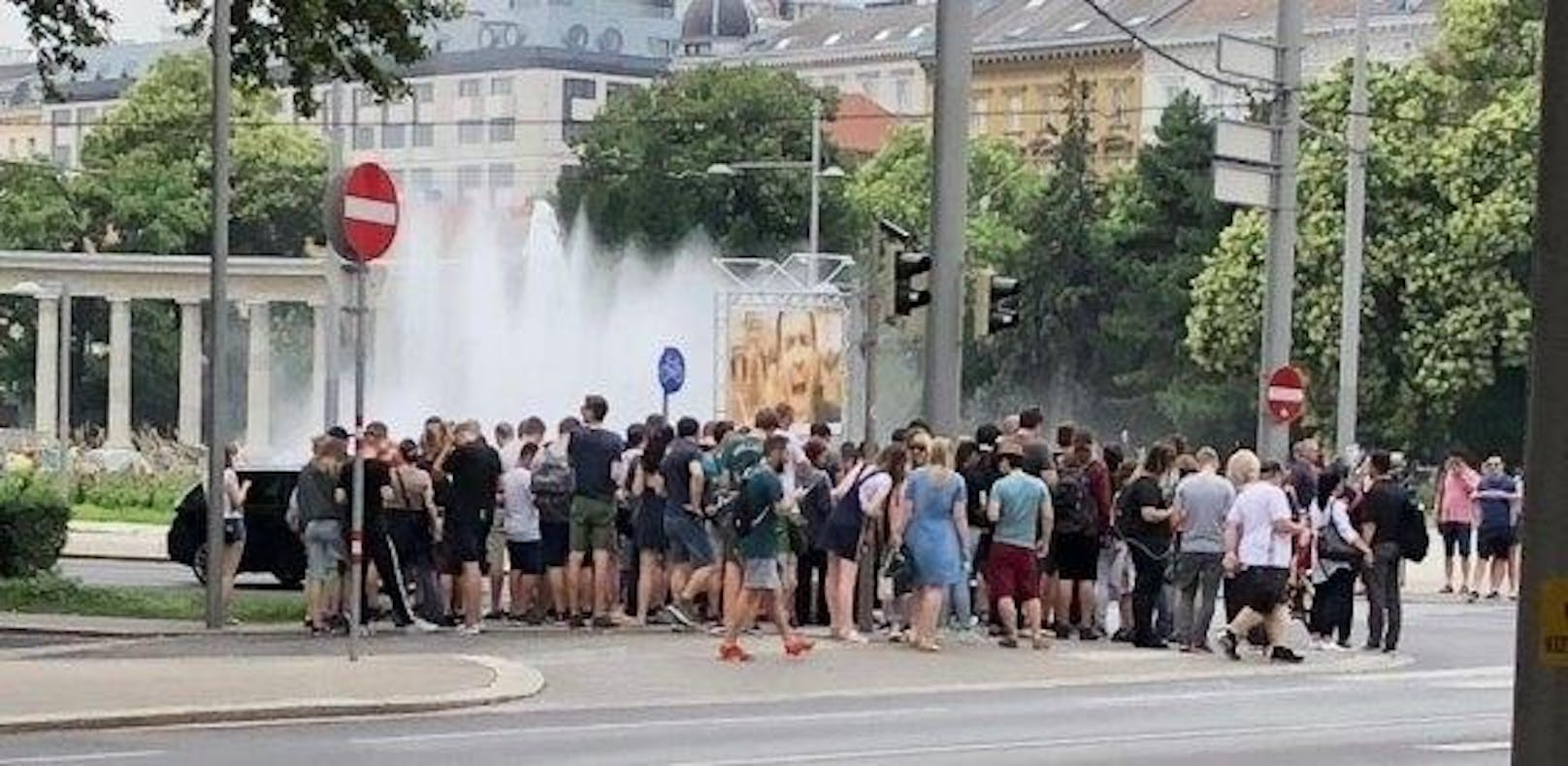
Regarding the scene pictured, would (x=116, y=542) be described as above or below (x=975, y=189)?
below

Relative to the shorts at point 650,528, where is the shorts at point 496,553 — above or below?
below

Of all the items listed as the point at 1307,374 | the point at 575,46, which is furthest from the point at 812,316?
the point at 575,46

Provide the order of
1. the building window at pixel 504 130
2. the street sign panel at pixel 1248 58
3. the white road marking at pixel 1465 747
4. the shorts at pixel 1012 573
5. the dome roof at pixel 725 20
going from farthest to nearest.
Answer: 1. the dome roof at pixel 725 20
2. the building window at pixel 504 130
3. the street sign panel at pixel 1248 58
4. the shorts at pixel 1012 573
5. the white road marking at pixel 1465 747

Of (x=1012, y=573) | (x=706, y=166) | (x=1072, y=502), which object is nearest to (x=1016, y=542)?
(x=1012, y=573)

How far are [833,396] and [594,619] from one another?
3247 centimetres

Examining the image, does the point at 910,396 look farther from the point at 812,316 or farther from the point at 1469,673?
the point at 1469,673

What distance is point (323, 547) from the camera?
2497cm

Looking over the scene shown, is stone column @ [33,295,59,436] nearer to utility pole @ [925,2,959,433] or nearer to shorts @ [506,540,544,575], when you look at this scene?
shorts @ [506,540,544,575]

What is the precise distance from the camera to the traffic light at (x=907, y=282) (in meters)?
26.3

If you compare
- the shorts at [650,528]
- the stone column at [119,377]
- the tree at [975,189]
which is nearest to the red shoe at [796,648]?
the shorts at [650,528]

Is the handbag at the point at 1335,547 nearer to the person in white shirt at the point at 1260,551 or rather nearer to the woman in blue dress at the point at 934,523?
the person in white shirt at the point at 1260,551

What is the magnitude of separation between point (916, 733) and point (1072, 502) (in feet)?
24.4

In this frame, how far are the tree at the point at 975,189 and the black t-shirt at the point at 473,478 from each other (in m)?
83.8

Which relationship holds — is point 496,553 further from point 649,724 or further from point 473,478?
point 649,724
